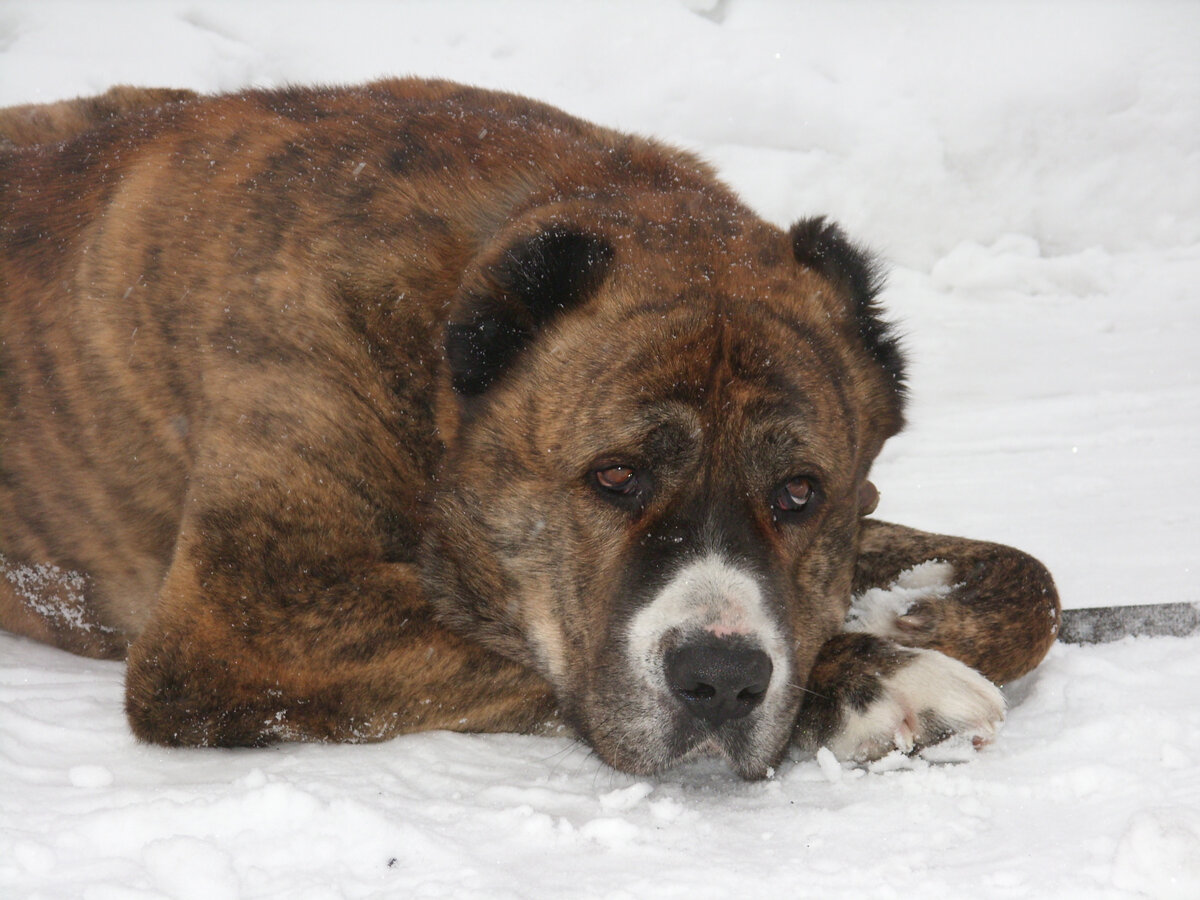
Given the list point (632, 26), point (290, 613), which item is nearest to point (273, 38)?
point (632, 26)

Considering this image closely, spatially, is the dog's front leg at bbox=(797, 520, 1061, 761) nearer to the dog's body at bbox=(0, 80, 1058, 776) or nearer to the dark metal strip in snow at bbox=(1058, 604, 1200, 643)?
the dog's body at bbox=(0, 80, 1058, 776)

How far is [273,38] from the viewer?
30.9 ft

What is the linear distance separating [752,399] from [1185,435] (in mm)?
3587

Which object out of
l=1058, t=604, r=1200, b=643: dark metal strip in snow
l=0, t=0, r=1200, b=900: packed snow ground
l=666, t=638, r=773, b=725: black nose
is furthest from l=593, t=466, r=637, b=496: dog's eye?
l=1058, t=604, r=1200, b=643: dark metal strip in snow

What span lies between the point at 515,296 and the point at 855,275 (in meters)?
1.04

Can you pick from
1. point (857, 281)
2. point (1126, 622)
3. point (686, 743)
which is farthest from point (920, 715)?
point (857, 281)

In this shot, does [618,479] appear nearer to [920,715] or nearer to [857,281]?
[920,715]

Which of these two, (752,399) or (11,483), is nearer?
(752,399)

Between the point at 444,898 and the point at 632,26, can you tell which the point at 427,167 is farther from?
the point at 632,26

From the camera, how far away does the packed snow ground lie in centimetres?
235

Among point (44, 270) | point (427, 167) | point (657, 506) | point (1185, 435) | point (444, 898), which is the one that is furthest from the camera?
point (1185, 435)

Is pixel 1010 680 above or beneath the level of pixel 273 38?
beneath

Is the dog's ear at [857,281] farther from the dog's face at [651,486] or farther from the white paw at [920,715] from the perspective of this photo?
the white paw at [920,715]

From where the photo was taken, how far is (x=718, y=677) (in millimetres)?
2664
